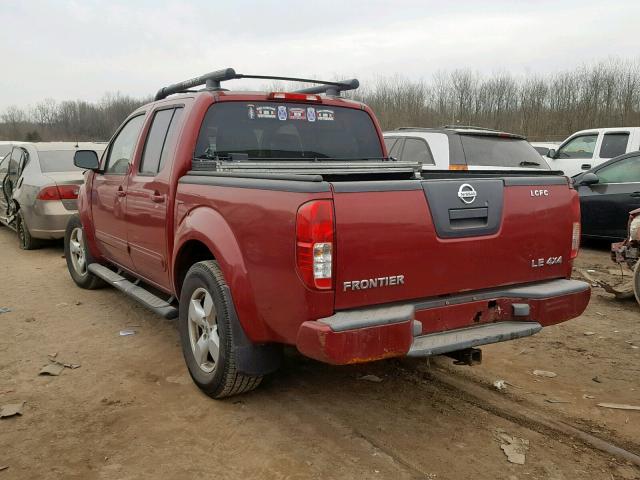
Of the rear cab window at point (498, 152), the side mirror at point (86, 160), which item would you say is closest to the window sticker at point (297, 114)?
the side mirror at point (86, 160)

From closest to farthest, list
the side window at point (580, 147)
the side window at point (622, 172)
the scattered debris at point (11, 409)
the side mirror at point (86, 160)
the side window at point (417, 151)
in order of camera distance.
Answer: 1. the scattered debris at point (11, 409)
2. the side mirror at point (86, 160)
3. the side window at point (417, 151)
4. the side window at point (622, 172)
5. the side window at point (580, 147)

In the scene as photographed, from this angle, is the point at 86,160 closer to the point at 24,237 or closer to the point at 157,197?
the point at 157,197

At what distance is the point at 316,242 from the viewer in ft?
8.98

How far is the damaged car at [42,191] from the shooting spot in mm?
8477

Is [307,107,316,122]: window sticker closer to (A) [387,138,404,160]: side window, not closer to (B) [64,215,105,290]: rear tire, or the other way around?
(B) [64,215,105,290]: rear tire

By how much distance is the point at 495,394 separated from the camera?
382 cm

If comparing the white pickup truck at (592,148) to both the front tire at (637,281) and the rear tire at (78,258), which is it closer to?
the front tire at (637,281)

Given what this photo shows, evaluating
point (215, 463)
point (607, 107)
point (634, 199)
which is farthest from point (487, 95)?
point (215, 463)

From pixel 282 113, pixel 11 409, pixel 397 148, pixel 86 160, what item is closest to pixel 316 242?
pixel 282 113

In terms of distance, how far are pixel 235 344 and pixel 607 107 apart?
36073 millimetres

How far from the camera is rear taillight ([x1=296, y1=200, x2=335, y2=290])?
273 cm

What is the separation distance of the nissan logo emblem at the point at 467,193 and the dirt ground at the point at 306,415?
1332 mm

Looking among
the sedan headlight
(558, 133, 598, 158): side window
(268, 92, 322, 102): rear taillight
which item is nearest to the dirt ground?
the sedan headlight

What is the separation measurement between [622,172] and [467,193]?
6392 mm
